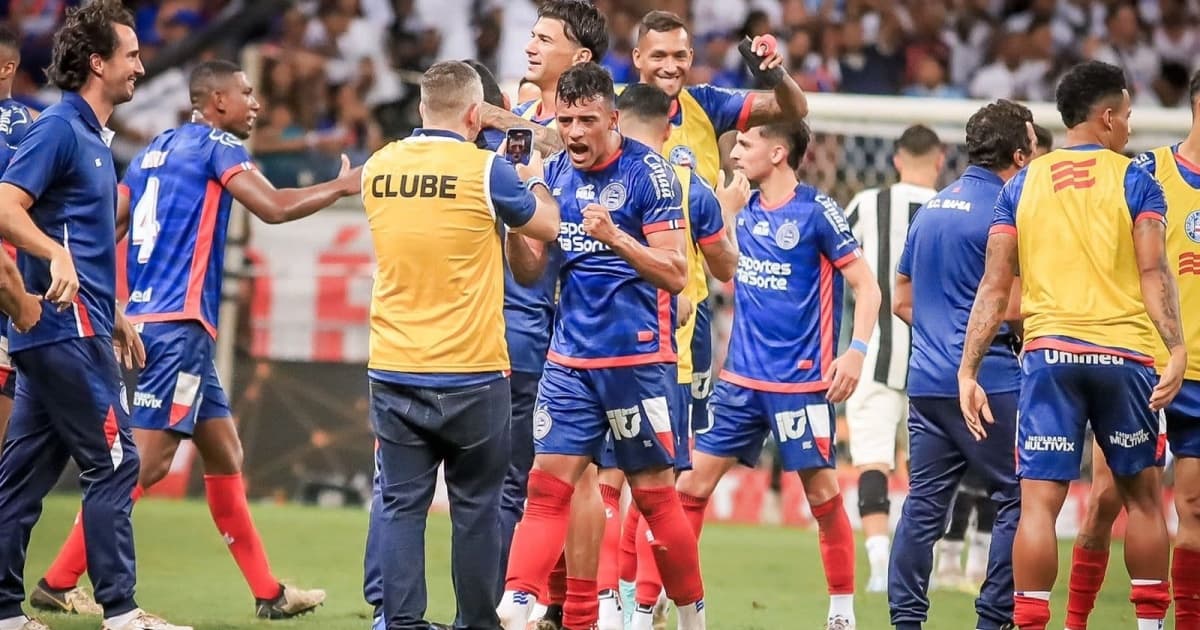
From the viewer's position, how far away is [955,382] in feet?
25.2

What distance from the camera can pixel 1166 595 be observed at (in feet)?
23.4

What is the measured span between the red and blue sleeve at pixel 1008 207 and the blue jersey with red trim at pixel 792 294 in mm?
1380

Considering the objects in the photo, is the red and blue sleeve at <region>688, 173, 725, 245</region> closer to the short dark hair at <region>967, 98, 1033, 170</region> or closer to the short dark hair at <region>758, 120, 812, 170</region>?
the short dark hair at <region>967, 98, 1033, 170</region>

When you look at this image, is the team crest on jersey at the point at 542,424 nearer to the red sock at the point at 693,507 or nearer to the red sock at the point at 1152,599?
the red sock at the point at 693,507

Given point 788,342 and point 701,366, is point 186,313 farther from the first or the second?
point 788,342

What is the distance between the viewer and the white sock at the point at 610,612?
26.5 feet

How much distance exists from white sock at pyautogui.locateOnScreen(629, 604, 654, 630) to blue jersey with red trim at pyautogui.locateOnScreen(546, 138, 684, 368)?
1.39 m

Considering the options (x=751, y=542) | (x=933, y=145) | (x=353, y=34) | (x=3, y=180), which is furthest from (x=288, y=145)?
(x=3, y=180)

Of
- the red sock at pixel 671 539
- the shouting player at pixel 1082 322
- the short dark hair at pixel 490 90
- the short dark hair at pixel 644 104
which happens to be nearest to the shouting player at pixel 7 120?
the short dark hair at pixel 490 90

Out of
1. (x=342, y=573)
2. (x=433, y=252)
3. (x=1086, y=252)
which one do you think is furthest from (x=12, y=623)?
(x=1086, y=252)

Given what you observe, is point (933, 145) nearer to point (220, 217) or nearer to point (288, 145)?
point (220, 217)

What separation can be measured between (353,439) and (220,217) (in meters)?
6.95

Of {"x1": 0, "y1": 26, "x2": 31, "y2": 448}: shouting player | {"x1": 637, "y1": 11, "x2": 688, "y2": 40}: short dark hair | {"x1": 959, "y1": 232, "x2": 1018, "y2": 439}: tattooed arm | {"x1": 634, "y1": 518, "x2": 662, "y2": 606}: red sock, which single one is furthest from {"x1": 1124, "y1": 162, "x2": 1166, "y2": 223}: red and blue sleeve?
{"x1": 0, "y1": 26, "x2": 31, "y2": 448}: shouting player

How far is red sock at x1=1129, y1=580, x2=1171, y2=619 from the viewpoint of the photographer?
7148mm
